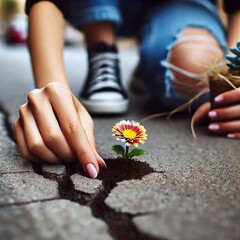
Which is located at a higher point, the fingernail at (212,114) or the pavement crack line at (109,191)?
the fingernail at (212,114)

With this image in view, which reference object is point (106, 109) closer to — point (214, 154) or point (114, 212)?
point (214, 154)

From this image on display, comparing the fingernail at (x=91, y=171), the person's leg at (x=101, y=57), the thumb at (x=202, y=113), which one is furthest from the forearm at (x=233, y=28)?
the fingernail at (x=91, y=171)

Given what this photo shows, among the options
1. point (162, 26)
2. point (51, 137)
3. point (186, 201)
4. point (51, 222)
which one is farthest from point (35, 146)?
point (162, 26)

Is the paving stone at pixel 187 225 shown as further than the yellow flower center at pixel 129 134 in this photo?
No

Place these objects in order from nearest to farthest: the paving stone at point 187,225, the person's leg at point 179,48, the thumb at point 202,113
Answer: the paving stone at point 187,225 → the thumb at point 202,113 → the person's leg at point 179,48

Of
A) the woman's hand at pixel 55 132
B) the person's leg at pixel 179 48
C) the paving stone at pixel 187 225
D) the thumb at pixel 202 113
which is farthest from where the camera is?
the person's leg at pixel 179 48

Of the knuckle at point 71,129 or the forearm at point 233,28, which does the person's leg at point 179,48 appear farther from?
the knuckle at point 71,129

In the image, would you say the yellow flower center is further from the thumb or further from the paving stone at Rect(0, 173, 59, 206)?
the thumb

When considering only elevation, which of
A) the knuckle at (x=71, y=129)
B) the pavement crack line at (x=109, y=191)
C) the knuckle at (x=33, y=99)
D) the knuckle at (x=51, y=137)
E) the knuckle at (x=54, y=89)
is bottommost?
the pavement crack line at (x=109, y=191)
